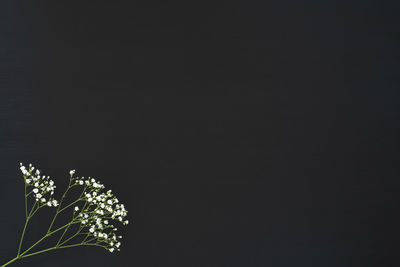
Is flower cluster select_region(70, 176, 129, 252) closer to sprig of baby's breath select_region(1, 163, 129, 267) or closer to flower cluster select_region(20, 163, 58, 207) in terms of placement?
sprig of baby's breath select_region(1, 163, 129, 267)

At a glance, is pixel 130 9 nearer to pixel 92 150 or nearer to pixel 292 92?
pixel 92 150

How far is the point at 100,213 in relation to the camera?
1521 millimetres

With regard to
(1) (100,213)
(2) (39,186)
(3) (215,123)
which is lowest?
(1) (100,213)

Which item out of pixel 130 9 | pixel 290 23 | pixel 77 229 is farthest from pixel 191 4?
pixel 77 229

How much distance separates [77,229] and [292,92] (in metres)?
1.21

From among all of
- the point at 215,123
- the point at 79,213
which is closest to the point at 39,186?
the point at 79,213

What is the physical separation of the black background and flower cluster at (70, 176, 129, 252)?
6 centimetres

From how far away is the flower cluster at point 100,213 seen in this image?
1530 millimetres

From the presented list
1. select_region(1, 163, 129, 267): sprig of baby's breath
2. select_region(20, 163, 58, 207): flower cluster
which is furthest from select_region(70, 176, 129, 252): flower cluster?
select_region(20, 163, 58, 207): flower cluster

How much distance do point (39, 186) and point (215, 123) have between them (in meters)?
0.84

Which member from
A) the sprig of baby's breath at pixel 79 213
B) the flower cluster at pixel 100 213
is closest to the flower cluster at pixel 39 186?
the sprig of baby's breath at pixel 79 213

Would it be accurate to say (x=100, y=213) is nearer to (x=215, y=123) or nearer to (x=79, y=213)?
(x=79, y=213)

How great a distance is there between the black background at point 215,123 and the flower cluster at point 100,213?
0.06 m

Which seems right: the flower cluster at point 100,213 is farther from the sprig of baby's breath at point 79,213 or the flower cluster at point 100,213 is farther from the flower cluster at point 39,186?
the flower cluster at point 39,186
